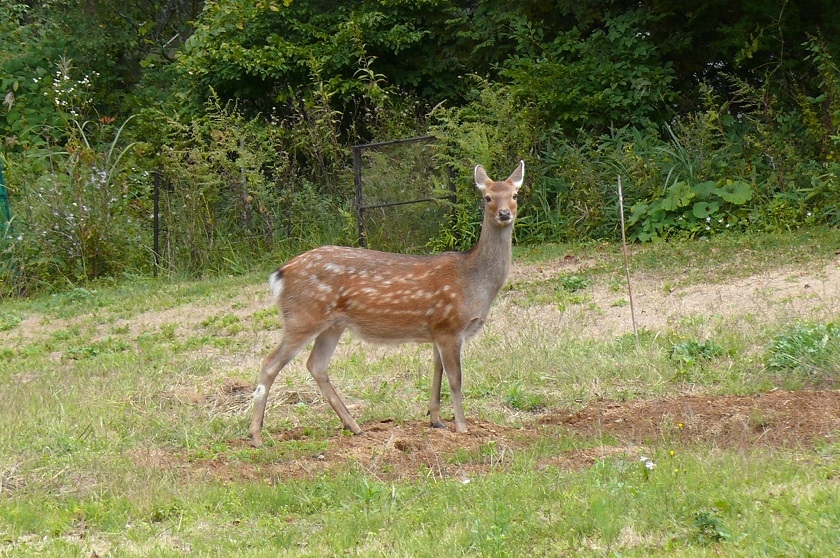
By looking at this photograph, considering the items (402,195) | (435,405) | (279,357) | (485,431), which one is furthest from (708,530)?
(402,195)

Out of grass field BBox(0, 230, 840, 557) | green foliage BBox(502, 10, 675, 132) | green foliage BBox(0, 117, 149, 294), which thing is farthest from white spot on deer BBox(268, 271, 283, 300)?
green foliage BBox(502, 10, 675, 132)

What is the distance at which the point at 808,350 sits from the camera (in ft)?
27.9

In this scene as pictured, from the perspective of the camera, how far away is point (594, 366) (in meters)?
9.07

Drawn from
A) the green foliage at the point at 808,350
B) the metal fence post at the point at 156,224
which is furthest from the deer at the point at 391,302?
the metal fence post at the point at 156,224

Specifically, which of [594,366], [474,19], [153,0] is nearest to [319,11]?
[474,19]

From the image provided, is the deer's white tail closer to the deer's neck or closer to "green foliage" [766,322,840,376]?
the deer's neck

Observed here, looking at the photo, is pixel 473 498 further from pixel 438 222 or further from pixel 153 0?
pixel 153 0

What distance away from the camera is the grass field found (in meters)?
5.40

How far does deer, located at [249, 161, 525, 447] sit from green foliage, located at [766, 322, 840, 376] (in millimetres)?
2098

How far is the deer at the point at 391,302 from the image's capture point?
809 centimetres

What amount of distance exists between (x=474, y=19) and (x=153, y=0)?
8.19 meters

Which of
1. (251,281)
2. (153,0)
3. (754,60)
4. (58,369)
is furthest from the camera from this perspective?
(153,0)

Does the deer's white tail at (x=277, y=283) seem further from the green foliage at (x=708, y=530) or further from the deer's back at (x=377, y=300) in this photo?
the green foliage at (x=708, y=530)

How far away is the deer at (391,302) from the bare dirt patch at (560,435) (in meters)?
0.32
